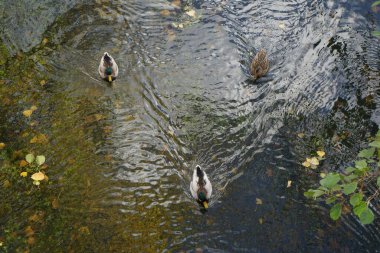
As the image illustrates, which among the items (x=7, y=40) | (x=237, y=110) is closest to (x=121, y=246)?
(x=237, y=110)

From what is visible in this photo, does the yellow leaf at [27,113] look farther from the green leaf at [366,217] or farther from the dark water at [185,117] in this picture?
the green leaf at [366,217]

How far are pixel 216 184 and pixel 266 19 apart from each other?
3.91 meters

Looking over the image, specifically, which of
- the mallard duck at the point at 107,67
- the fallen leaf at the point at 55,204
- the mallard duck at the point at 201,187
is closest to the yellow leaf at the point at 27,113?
the mallard duck at the point at 107,67

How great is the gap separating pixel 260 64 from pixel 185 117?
1.63 m

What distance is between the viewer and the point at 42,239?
5613 millimetres

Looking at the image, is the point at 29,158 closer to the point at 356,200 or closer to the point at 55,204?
the point at 55,204

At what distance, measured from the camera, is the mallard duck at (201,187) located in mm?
5809

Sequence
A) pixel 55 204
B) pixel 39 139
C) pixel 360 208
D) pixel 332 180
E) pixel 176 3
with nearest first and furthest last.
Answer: pixel 360 208, pixel 332 180, pixel 55 204, pixel 39 139, pixel 176 3

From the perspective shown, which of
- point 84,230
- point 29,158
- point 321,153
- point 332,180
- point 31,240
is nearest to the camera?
point 332,180

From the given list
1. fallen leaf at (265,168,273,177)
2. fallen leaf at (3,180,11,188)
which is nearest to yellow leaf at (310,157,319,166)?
fallen leaf at (265,168,273,177)

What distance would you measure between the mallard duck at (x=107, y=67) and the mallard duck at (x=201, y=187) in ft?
8.38

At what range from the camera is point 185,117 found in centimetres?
702

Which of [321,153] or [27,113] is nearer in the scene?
[321,153]

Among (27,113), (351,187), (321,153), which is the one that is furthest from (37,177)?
(351,187)
